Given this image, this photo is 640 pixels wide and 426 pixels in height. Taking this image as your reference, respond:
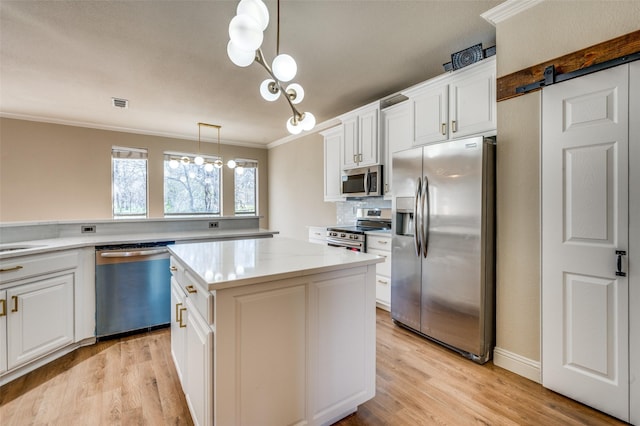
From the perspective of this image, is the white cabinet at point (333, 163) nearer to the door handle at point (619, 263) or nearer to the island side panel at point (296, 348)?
the island side panel at point (296, 348)

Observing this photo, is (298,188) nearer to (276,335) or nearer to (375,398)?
(375,398)

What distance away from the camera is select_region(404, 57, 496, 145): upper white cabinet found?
7.81ft

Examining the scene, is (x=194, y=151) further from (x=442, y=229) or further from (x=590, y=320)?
(x=590, y=320)

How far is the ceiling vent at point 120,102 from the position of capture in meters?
3.85

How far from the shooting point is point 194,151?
19.6 ft

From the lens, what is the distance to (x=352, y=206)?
4523mm

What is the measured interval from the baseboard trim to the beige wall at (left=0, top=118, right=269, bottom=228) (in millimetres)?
5708

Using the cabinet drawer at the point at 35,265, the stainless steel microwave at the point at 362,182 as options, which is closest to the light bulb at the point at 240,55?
the cabinet drawer at the point at 35,265

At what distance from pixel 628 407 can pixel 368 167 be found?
9.48 ft

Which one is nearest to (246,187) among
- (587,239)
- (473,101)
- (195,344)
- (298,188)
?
(298,188)

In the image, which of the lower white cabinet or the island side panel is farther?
the lower white cabinet

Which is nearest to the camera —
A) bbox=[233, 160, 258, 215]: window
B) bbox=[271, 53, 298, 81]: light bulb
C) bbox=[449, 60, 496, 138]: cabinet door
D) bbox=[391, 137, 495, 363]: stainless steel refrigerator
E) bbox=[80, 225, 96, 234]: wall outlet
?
bbox=[271, 53, 298, 81]: light bulb

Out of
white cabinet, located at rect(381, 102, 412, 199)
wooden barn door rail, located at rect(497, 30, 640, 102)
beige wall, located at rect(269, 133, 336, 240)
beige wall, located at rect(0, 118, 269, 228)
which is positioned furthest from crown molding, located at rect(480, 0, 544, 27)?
beige wall, located at rect(0, 118, 269, 228)

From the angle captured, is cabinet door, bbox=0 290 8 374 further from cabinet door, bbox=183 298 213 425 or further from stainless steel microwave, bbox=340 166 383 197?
stainless steel microwave, bbox=340 166 383 197
